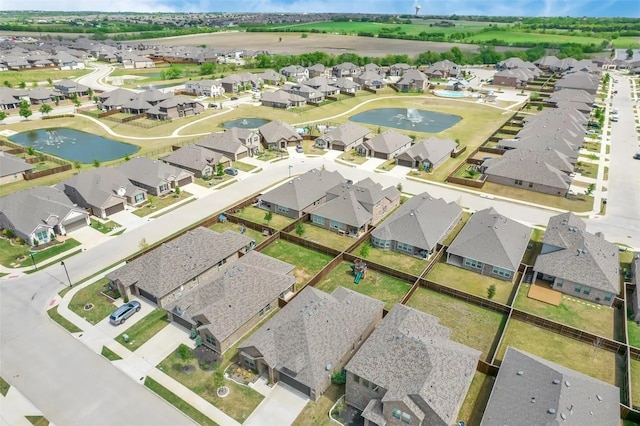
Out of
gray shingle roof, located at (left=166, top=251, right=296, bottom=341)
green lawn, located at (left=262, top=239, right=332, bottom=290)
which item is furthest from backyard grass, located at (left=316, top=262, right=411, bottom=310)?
gray shingle roof, located at (left=166, top=251, right=296, bottom=341)

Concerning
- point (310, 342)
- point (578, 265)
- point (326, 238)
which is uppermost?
point (578, 265)

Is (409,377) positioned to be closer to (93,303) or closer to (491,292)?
(491,292)

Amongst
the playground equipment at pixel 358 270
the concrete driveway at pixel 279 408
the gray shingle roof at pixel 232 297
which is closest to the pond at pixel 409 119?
the playground equipment at pixel 358 270

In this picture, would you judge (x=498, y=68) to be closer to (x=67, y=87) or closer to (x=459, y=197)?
(x=459, y=197)

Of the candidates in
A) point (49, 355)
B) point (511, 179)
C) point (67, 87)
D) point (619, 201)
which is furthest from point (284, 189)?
point (67, 87)

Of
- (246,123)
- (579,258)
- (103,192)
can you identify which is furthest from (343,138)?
(579,258)

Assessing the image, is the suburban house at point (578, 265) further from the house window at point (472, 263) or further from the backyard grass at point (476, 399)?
the backyard grass at point (476, 399)
